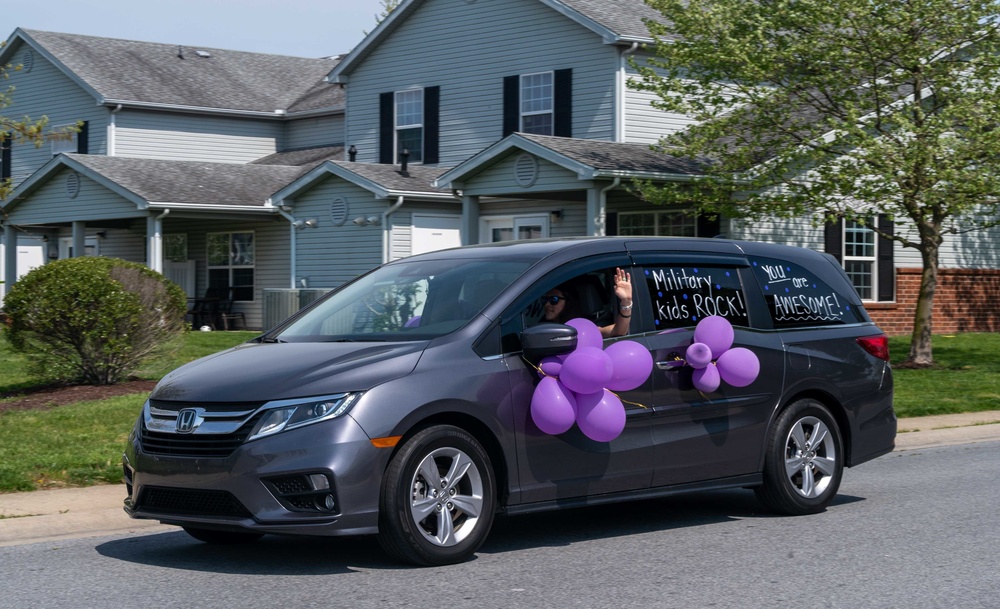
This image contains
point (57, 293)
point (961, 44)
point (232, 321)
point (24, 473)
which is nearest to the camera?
point (24, 473)

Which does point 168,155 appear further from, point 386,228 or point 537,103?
point 537,103

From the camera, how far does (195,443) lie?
6887 mm

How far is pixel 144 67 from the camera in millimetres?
36719

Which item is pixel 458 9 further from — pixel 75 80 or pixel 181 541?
pixel 181 541

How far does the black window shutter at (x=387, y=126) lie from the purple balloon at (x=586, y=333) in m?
22.5

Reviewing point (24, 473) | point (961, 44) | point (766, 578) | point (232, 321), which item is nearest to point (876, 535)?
point (766, 578)

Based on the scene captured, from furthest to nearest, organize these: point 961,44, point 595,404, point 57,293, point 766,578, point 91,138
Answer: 1. point 91,138
2. point 961,44
3. point 57,293
4. point 595,404
5. point 766,578

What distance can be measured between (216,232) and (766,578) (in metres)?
28.8

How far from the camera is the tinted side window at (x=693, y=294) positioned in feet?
27.2

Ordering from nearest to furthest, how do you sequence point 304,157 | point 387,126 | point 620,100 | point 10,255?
1. point 620,100
2. point 387,126
3. point 10,255
4. point 304,157

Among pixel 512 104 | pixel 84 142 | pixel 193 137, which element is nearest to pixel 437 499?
pixel 512 104

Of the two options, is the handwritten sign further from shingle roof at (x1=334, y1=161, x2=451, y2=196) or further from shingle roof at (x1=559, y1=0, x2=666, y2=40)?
shingle roof at (x1=334, y1=161, x2=451, y2=196)

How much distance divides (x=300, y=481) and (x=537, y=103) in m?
21.1

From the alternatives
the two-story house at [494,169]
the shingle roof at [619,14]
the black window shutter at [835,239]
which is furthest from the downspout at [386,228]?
the black window shutter at [835,239]
